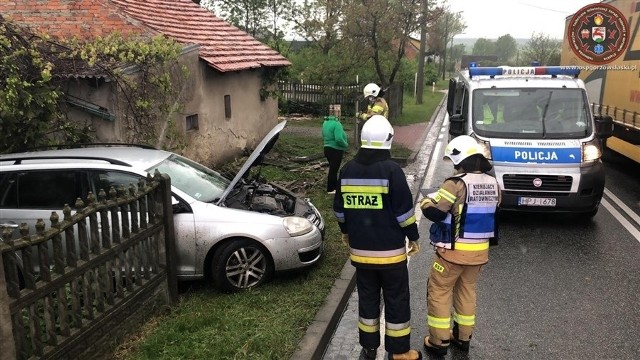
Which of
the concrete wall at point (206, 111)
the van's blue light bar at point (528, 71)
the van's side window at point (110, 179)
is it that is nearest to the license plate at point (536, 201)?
the van's blue light bar at point (528, 71)

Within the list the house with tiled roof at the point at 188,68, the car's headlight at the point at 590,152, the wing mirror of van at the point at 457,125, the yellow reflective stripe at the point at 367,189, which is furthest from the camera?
the wing mirror of van at the point at 457,125

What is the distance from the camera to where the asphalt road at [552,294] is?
4.52 meters

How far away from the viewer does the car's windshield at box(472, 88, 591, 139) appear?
811 cm

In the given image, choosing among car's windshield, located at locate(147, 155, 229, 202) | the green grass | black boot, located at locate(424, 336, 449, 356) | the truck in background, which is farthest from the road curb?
the truck in background

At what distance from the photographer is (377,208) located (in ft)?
12.9

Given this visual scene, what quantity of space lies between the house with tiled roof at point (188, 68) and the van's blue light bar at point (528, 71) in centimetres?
504

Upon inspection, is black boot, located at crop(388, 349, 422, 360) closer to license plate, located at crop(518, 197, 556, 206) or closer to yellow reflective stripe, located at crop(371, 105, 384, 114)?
license plate, located at crop(518, 197, 556, 206)

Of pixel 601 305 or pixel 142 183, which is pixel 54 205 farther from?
pixel 601 305

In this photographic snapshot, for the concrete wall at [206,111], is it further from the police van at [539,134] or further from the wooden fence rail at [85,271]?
the police van at [539,134]

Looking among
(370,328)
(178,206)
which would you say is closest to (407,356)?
(370,328)

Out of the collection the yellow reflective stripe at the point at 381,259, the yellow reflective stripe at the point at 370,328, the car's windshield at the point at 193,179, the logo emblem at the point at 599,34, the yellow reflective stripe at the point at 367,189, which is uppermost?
the logo emblem at the point at 599,34

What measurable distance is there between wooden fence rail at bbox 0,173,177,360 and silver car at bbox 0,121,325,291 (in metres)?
0.36

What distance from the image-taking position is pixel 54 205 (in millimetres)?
5230

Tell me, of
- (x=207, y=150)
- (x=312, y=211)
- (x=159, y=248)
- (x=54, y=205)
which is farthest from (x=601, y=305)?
(x=207, y=150)
